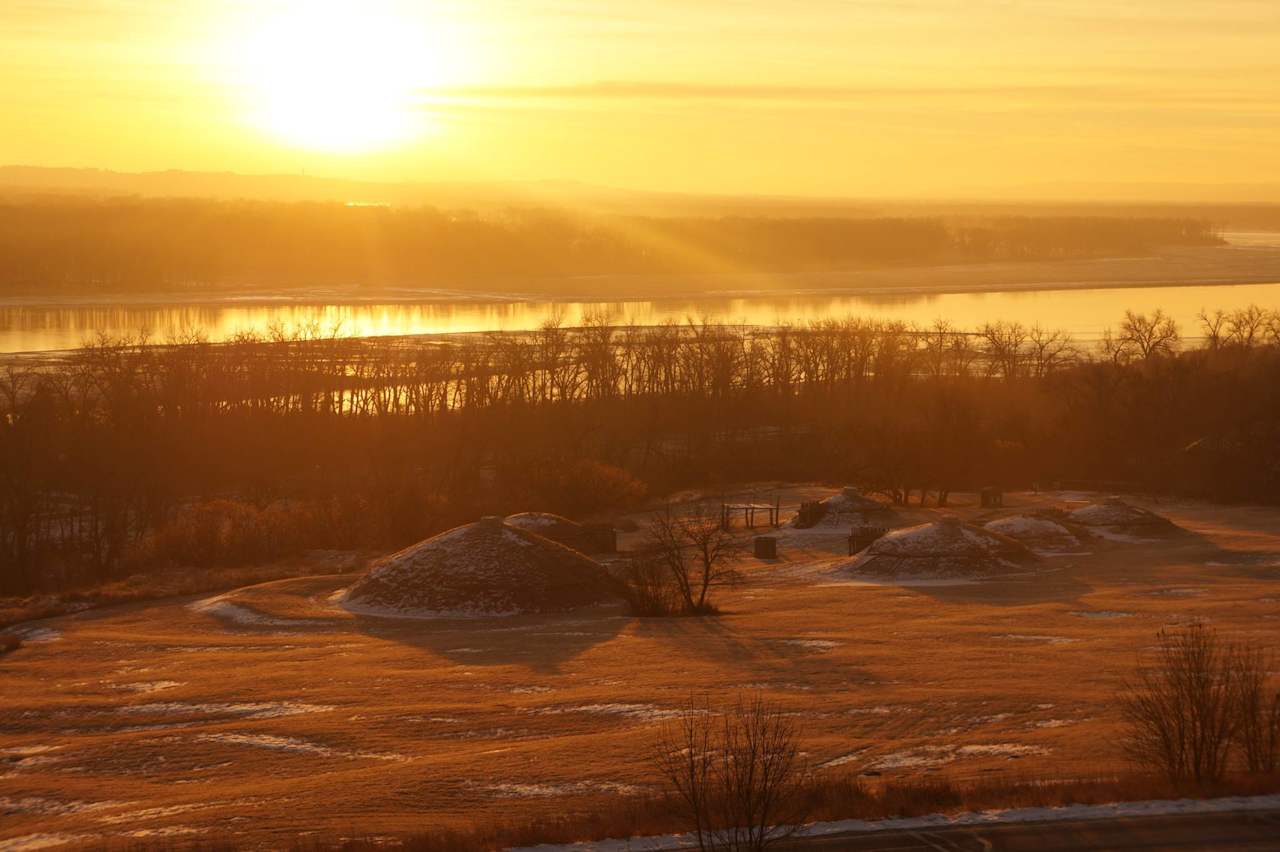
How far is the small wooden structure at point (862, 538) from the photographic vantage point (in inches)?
1503

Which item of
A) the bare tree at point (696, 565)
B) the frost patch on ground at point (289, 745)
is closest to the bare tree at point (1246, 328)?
the bare tree at point (696, 565)

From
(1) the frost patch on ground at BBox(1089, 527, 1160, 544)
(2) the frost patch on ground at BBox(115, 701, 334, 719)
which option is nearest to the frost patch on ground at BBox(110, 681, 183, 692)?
(2) the frost patch on ground at BBox(115, 701, 334, 719)

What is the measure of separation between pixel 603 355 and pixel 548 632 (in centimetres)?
3914

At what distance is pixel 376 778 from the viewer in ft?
57.0

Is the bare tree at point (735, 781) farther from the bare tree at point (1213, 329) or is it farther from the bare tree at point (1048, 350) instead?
the bare tree at point (1213, 329)

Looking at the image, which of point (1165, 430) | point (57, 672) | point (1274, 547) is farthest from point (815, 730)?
point (1165, 430)

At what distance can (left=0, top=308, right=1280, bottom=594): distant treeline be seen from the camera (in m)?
44.7

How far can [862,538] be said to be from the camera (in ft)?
126

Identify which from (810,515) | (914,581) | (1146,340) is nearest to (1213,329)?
(1146,340)

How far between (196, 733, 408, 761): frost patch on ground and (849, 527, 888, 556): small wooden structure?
21.0 m

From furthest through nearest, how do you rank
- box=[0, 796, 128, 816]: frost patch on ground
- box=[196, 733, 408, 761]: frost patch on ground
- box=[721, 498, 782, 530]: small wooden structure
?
box=[721, 498, 782, 530]: small wooden structure < box=[196, 733, 408, 761]: frost patch on ground < box=[0, 796, 128, 816]: frost patch on ground

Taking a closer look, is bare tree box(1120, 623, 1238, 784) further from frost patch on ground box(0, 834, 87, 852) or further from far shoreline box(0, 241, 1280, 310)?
far shoreline box(0, 241, 1280, 310)

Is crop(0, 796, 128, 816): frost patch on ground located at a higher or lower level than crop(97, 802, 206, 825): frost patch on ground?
lower

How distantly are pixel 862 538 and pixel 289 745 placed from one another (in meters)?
21.6
